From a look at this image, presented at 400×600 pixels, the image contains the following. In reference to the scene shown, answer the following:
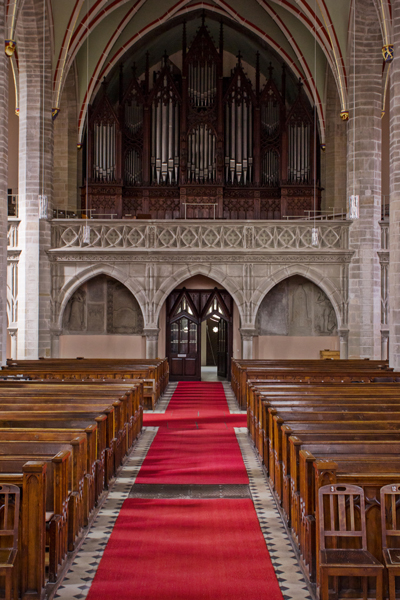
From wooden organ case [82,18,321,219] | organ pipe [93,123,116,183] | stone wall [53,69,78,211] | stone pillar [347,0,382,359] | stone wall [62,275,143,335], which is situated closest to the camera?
stone pillar [347,0,382,359]

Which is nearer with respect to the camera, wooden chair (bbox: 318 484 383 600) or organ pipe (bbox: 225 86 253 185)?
wooden chair (bbox: 318 484 383 600)

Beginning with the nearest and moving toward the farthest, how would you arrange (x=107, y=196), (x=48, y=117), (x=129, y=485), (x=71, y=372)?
(x=129, y=485), (x=71, y=372), (x=48, y=117), (x=107, y=196)

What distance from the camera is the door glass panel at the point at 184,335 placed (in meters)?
20.7

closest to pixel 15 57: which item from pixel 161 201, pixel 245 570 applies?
pixel 161 201

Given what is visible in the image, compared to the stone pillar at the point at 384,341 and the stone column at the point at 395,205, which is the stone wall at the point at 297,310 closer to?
the stone pillar at the point at 384,341

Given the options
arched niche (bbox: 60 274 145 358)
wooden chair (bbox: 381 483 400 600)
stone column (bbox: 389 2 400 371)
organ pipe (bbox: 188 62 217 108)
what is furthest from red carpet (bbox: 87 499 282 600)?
organ pipe (bbox: 188 62 217 108)

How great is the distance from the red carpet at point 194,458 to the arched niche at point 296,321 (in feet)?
30.7

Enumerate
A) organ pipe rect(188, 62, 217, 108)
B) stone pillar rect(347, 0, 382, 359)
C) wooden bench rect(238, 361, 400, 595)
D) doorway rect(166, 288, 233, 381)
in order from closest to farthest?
wooden bench rect(238, 361, 400, 595)
stone pillar rect(347, 0, 382, 359)
doorway rect(166, 288, 233, 381)
organ pipe rect(188, 62, 217, 108)

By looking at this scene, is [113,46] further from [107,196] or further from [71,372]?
[71,372]

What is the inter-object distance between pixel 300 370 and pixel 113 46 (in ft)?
48.9

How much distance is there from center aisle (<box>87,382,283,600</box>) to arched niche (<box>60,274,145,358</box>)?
428 inches

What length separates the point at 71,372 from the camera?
12.8 metres

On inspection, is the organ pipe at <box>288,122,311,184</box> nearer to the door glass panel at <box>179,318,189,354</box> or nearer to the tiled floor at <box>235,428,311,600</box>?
the door glass panel at <box>179,318,189,354</box>

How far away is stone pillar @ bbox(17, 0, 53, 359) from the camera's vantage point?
17969 millimetres
